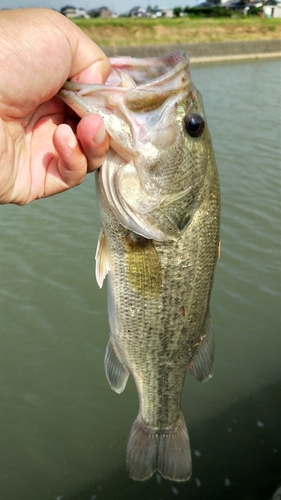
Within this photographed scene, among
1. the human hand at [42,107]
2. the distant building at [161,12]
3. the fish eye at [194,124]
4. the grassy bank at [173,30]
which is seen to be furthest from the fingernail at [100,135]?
the distant building at [161,12]

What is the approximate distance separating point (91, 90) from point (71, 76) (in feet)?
0.84

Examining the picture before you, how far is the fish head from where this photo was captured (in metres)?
1.82

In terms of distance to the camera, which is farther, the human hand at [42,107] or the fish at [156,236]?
the fish at [156,236]

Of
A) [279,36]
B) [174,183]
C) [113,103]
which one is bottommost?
[279,36]

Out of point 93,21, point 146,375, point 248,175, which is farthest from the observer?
point 93,21

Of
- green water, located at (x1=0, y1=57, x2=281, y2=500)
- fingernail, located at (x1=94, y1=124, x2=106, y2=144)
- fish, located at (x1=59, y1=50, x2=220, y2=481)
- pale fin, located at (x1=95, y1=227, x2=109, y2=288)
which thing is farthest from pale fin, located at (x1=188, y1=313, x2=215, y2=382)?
green water, located at (x1=0, y1=57, x2=281, y2=500)

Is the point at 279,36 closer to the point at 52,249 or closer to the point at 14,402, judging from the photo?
the point at 52,249

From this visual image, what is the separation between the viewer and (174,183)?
205cm

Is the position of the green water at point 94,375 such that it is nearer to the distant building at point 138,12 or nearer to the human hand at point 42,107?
the human hand at point 42,107

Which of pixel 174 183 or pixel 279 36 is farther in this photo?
pixel 279 36

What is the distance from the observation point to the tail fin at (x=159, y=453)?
257cm

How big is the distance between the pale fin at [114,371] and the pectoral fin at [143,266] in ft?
1.58

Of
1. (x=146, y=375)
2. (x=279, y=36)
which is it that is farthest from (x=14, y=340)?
(x=279, y=36)

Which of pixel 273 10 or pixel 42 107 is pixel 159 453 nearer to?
pixel 42 107
